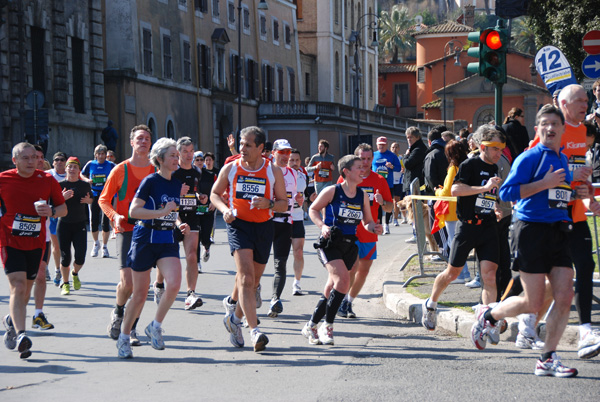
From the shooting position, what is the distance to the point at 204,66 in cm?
4672

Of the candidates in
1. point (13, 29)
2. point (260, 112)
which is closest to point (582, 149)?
point (13, 29)

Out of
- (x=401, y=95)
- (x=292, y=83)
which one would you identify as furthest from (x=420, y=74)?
(x=292, y=83)

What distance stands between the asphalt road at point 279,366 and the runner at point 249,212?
0.33 m

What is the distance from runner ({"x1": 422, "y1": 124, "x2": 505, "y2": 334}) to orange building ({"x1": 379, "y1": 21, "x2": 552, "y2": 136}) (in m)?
64.9

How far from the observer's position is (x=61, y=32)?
113 ft

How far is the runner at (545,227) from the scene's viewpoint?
7141mm

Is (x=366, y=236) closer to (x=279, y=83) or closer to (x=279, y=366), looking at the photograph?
(x=279, y=366)

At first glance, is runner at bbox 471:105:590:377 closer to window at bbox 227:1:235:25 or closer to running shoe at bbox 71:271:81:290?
running shoe at bbox 71:271:81:290

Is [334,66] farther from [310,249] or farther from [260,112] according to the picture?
[310,249]

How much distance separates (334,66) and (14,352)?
194ft

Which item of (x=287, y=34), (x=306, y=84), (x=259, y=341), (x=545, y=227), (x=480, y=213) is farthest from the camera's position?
(x=306, y=84)

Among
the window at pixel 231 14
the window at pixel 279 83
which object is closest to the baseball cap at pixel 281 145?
the window at pixel 231 14

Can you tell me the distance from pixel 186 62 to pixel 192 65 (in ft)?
2.44

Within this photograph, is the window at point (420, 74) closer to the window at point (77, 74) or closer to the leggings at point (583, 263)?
the window at point (77, 74)
